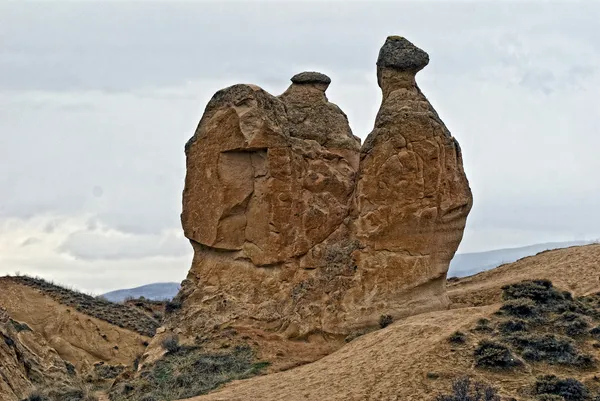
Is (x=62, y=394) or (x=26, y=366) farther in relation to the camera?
(x=26, y=366)

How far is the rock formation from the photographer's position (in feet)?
87.2

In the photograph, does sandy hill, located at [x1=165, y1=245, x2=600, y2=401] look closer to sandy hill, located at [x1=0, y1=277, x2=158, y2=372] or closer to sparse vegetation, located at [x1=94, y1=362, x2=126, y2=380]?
sparse vegetation, located at [x1=94, y1=362, x2=126, y2=380]

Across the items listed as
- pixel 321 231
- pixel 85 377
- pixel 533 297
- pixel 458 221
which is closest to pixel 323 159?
pixel 321 231

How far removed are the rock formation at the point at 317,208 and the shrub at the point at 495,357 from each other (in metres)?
4.13

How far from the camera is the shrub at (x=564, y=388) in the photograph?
20.8 metres

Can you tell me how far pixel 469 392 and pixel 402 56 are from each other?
9.91m

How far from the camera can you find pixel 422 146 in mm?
26578

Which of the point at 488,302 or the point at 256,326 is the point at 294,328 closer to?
the point at 256,326

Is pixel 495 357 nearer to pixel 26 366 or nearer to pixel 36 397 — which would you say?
pixel 36 397

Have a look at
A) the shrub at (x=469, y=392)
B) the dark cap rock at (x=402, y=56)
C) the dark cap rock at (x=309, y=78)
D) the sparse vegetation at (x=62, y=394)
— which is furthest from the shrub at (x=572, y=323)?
the sparse vegetation at (x=62, y=394)

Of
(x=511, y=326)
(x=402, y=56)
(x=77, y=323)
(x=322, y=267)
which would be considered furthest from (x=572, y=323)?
(x=77, y=323)

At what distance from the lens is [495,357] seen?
72.6ft

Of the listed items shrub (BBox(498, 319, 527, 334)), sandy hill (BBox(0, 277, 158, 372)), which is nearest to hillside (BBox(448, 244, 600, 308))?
shrub (BBox(498, 319, 527, 334))

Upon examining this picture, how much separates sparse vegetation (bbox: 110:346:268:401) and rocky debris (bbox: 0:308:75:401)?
2.76 m
